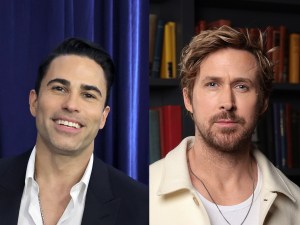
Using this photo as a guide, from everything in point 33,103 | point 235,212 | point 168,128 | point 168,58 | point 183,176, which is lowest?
point 235,212

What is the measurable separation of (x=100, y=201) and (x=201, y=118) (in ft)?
1.60

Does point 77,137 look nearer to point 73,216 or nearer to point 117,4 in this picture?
point 73,216

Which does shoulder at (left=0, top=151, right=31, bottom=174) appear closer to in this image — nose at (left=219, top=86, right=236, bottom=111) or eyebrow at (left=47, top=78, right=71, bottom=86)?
eyebrow at (left=47, top=78, right=71, bottom=86)

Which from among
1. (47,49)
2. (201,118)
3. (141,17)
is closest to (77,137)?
(47,49)

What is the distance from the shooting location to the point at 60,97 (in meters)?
1.06

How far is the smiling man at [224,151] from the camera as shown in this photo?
4.67ft

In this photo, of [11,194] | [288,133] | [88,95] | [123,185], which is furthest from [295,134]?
[11,194]

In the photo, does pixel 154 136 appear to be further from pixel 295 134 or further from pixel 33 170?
pixel 33 170

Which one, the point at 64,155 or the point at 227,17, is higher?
the point at 227,17

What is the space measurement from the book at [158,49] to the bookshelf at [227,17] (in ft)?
0.12

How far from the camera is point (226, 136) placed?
58.0 inches

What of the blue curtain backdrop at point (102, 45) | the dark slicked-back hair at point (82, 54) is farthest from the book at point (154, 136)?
the dark slicked-back hair at point (82, 54)

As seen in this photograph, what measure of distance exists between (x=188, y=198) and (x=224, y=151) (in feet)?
0.58

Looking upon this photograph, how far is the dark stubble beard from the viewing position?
147cm
